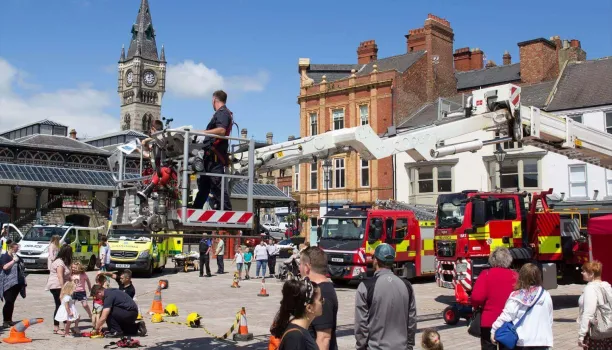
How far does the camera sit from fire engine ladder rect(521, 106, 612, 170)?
1210cm

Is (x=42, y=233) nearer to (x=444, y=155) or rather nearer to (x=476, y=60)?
(x=444, y=155)

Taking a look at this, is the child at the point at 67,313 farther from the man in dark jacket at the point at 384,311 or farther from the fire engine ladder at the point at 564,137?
the fire engine ladder at the point at 564,137

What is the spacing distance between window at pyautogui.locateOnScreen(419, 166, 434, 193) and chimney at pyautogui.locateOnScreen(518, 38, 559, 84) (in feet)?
32.0

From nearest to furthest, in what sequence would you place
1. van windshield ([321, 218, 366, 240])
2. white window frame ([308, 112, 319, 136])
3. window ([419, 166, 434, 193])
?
van windshield ([321, 218, 366, 240]), window ([419, 166, 434, 193]), white window frame ([308, 112, 319, 136])

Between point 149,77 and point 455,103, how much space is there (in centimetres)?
12383

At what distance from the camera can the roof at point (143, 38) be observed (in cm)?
15325

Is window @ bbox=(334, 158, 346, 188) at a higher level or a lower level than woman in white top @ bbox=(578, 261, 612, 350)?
higher

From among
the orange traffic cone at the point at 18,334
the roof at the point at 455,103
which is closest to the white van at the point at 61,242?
the orange traffic cone at the point at 18,334

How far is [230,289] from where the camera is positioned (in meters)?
20.5

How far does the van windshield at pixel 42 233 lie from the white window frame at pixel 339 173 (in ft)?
79.4

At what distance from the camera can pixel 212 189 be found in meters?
8.24

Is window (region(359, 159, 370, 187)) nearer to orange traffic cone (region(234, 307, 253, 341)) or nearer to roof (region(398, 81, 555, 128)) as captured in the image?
roof (region(398, 81, 555, 128))

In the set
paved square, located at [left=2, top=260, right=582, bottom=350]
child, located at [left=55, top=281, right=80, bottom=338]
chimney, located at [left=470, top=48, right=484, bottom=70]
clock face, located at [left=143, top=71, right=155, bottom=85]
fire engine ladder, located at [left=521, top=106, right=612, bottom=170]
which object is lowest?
paved square, located at [left=2, top=260, right=582, bottom=350]

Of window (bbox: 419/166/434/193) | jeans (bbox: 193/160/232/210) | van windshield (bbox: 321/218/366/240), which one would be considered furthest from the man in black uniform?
window (bbox: 419/166/434/193)
